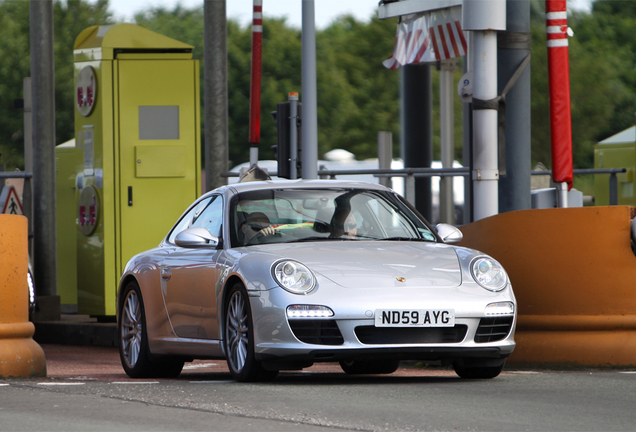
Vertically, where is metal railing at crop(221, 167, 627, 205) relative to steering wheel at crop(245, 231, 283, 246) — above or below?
above

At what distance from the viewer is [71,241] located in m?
17.3

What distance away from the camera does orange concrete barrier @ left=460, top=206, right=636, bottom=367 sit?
355 inches

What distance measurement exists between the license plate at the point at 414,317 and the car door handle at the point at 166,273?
6.71 ft

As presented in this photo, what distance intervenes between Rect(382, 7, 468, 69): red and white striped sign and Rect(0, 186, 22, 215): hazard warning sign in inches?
208

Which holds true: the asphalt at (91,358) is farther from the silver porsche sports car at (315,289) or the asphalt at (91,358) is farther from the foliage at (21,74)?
the foliage at (21,74)

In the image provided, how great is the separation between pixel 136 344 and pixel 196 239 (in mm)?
1428

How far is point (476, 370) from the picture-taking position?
830cm

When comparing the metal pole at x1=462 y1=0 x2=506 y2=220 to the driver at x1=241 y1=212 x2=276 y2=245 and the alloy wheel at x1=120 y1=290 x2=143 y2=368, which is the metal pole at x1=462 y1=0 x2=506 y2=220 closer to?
the driver at x1=241 y1=212 x2=276 y2=245

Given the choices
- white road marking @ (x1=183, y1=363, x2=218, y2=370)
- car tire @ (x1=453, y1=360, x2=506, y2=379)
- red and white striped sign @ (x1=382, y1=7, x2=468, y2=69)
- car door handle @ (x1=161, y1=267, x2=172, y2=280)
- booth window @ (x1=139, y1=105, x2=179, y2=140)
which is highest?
red and white striped sign @ (x1=382, y1=7, x2=468, y2=69)

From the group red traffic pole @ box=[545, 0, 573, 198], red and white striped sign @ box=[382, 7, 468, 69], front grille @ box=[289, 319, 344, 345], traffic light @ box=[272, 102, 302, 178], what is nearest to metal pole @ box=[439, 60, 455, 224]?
red and white striped sign @ box=[382, 7, 468, 69]

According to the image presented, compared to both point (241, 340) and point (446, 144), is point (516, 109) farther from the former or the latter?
point (446, 144)

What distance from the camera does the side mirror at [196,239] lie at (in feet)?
28.0

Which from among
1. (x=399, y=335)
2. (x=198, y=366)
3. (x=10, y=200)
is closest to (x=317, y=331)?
(x=399, y=335)

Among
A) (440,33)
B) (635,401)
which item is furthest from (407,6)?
(635,401)
